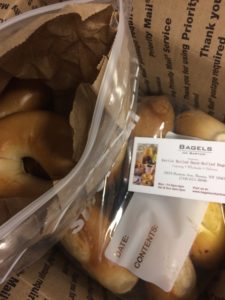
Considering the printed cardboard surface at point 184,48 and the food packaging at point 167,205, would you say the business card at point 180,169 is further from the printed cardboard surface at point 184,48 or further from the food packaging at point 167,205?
the printed cardboard surface at point 184,48

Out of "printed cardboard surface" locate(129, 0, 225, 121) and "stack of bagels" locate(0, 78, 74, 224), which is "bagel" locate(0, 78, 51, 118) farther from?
"printed cardboard surface" locate(129, 0, 225, 121)

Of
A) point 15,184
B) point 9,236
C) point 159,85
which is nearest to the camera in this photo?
point 9,236

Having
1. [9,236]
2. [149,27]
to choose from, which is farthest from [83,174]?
[149,27]

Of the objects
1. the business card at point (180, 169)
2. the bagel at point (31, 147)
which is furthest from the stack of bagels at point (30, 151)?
the business card at point (180, 169)

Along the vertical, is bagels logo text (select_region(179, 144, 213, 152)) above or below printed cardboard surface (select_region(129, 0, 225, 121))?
below

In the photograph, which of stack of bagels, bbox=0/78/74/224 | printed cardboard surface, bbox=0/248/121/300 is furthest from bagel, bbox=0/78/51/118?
printed cardboard surface, bbox=0/248/121/300

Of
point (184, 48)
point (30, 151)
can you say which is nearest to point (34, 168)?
point (30, 151)

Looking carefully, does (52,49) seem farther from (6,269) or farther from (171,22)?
(6,269)
